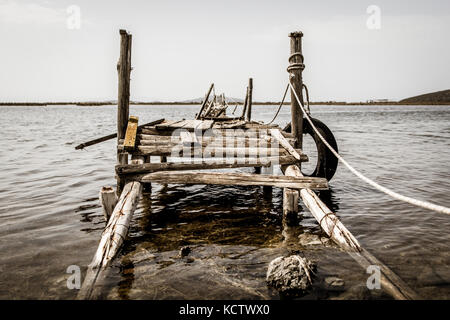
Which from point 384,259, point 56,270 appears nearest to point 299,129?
point 384,259

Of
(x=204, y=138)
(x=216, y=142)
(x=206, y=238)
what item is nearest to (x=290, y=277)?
(x=206, y=238)

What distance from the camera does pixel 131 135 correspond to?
6.20 m

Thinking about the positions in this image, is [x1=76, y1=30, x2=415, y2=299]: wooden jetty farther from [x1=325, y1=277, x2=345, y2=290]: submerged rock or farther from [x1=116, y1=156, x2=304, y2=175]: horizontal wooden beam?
[x1=325, y1=277, x2=345, y2=290]: submerged rock

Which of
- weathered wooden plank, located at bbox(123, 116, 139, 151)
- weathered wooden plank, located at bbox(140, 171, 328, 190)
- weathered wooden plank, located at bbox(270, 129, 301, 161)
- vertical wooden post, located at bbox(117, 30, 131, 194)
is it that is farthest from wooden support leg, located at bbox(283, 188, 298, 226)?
vertical wooden post, located at bbox(117, 30, 131, 194)

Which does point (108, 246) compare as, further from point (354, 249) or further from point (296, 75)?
point (296, 75)

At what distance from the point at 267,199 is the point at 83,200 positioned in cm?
438

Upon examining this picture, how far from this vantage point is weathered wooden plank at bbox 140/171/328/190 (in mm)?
4902

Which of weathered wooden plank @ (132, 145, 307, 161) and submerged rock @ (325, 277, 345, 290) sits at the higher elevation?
weathered wooden plank @ (132, 145, 307, 161)

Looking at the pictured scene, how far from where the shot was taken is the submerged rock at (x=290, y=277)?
3225 millimetres

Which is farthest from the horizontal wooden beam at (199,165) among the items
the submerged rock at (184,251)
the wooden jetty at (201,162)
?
the submerged rock at (184,251)

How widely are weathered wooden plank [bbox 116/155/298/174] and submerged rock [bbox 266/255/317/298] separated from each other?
2.63 m
